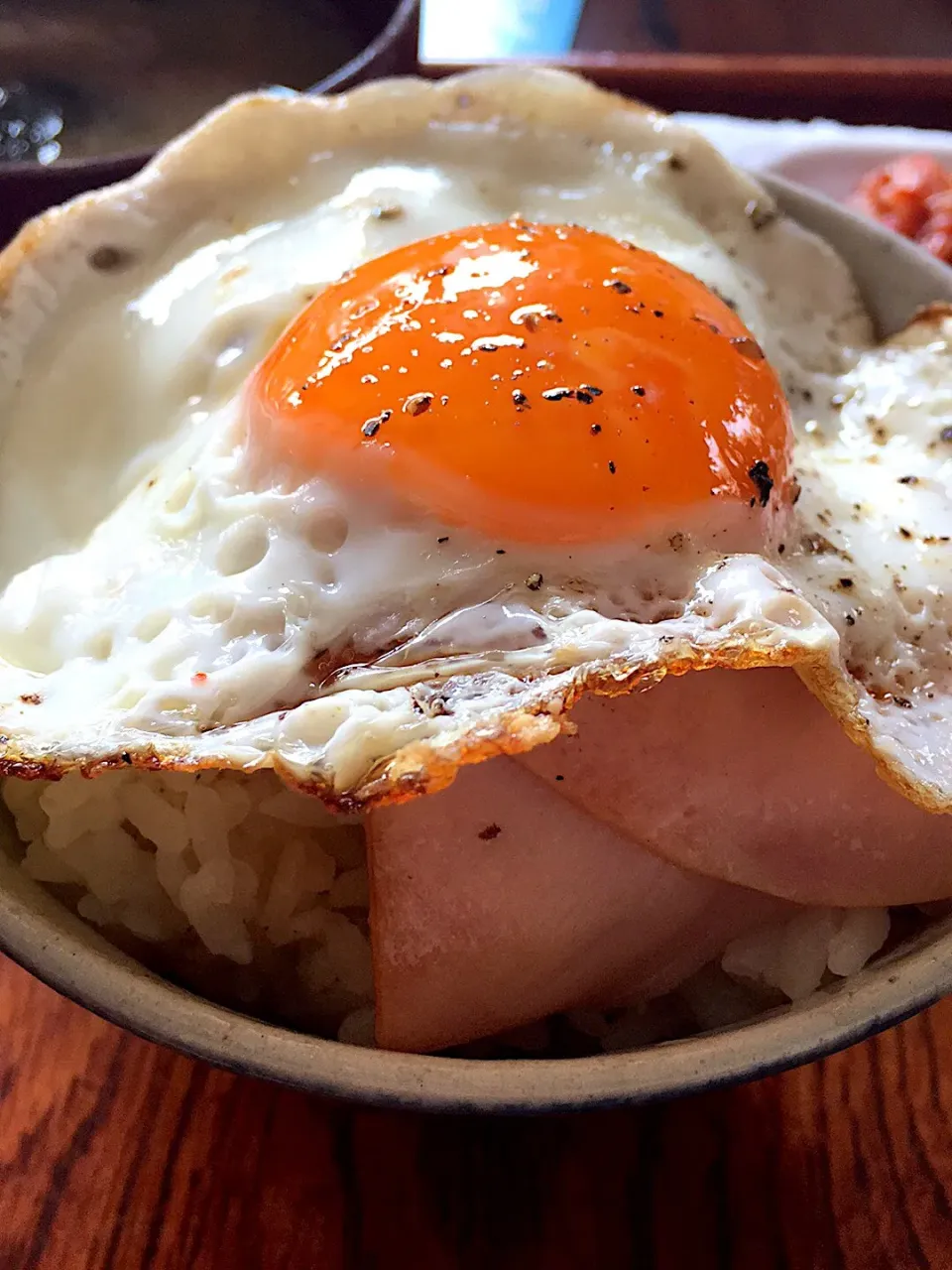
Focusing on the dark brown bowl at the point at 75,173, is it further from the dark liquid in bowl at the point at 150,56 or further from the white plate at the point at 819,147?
the white plate at the point at 819,147

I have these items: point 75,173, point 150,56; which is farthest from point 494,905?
point 150,56

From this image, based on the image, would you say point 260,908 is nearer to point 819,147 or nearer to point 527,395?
point 527,395

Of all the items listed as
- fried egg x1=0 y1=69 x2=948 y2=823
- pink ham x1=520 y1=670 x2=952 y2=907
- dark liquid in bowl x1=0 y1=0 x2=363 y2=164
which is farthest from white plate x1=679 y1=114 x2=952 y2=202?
pink ham x1=520 y1=670 x2=952 y2=907

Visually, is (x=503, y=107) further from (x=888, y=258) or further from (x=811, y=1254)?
(x=811, y=1254)

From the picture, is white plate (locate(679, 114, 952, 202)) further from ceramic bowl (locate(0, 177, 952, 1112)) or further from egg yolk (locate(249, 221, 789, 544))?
ceramic bowl (locate(0, 177, 952, 1112))

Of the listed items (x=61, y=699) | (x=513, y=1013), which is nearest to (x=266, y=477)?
(x=61, y=699)
